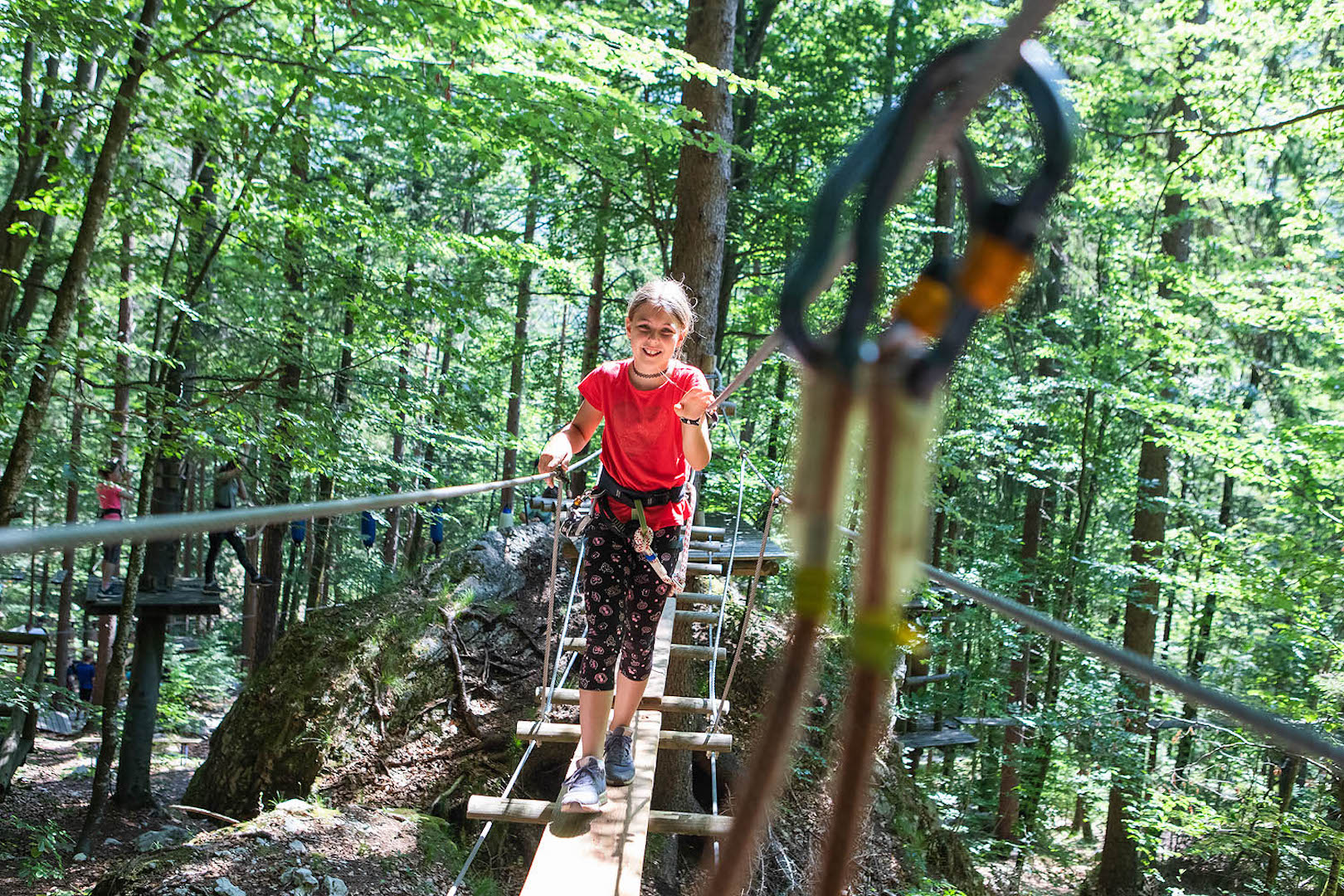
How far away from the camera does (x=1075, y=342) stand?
37.8 ft

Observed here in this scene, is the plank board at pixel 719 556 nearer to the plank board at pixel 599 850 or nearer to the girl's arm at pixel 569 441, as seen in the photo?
the girl's arm at pixel 569 441

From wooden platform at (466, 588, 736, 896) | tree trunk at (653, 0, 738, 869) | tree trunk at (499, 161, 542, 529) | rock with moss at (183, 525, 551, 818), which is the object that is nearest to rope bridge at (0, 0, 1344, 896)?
wooden platform at (466, 588, 736, 896)

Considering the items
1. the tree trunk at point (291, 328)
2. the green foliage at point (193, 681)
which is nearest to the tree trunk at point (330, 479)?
the tree trunk at point (291, 328)

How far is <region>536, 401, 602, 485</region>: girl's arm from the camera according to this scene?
2.64 m

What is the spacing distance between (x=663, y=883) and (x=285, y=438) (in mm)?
3634

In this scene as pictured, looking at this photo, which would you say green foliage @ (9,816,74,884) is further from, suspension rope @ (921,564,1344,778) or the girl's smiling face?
suspension rope @ (921,564,1344,778)

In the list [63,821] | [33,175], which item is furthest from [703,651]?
[63,821]

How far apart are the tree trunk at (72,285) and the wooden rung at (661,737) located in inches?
123

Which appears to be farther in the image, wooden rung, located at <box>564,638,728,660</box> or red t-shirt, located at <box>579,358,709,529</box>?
wooden rung, located at <box>564,638,728,660</box>

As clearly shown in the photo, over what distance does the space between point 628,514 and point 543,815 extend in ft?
2.80

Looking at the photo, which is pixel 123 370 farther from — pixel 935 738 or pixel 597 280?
pixel 935 738

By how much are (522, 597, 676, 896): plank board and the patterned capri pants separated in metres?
0.33

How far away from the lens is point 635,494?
275 cm

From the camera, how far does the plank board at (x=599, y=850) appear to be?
2.19m
